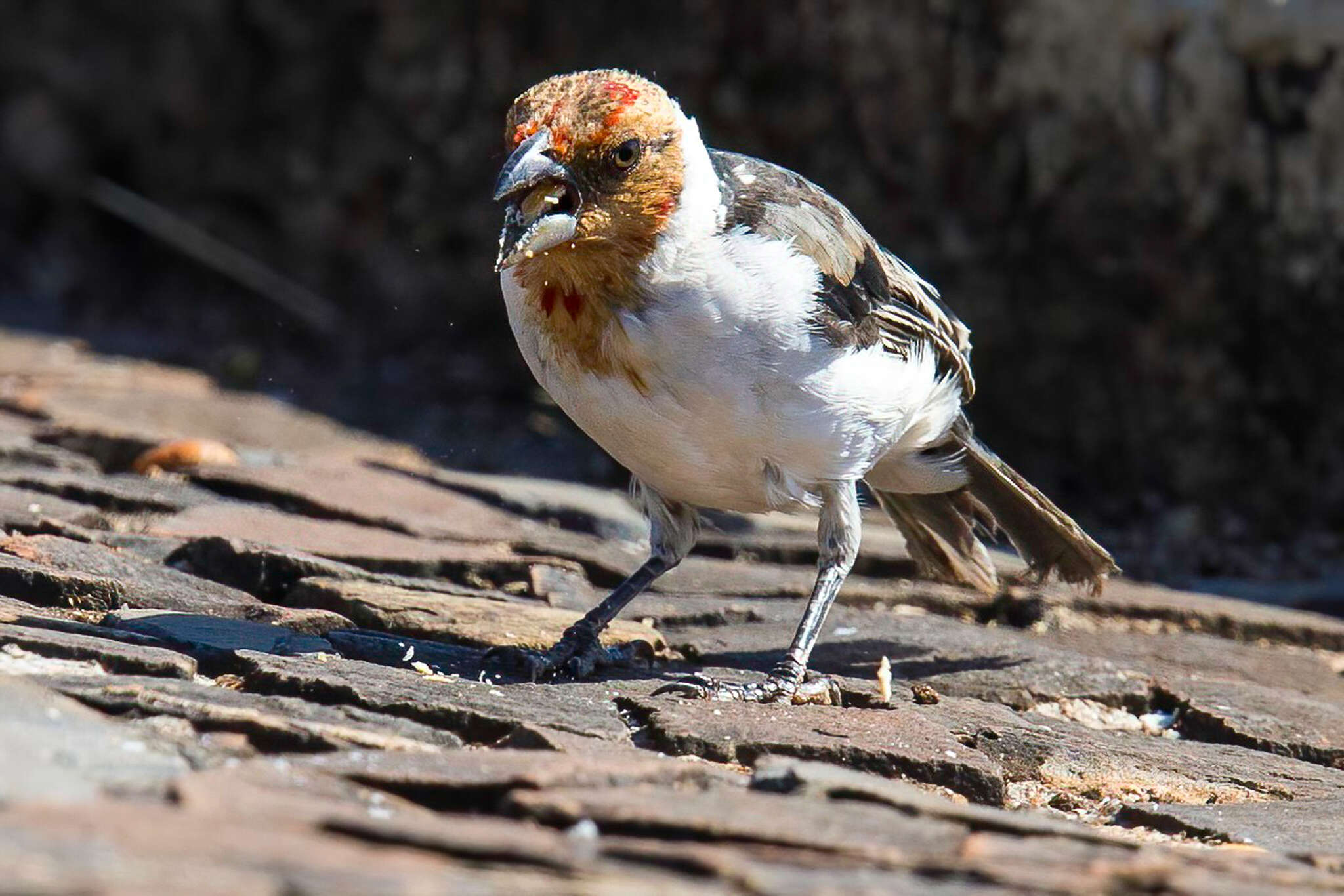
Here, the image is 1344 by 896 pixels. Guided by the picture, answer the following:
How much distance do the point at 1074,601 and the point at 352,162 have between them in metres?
4.72

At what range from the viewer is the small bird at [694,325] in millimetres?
3564

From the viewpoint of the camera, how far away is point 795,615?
4.66 meters

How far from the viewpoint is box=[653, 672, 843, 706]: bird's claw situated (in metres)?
3.58

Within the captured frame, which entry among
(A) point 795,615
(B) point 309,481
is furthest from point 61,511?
(A) point 795,615

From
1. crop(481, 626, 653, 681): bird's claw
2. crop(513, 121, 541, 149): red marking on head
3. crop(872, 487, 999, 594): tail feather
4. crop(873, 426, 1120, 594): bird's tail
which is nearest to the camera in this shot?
crop(513, 121, 541, 149): red marking on head

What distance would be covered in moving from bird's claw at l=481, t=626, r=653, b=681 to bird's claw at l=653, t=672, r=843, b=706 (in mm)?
260

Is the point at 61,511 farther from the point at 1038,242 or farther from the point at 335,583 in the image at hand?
the point at 1038,242

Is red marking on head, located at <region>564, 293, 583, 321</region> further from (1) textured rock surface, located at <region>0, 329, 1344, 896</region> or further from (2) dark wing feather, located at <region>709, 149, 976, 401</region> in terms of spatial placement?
(1) textured rock surface, located at <region>0, 329, 1344, 896</region>

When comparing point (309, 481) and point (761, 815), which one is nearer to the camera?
point (761, 815)

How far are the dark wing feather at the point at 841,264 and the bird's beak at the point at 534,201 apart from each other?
0.38m

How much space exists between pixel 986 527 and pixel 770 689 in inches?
51.5

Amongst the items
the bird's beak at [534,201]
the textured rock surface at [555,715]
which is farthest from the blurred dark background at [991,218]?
the bird's beak at [534,201]

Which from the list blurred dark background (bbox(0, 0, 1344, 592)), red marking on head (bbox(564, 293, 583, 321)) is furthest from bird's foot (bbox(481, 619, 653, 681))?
blurred dark background (bbox(0, 0, 1344, 592))

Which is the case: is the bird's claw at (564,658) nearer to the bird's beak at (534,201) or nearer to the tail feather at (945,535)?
the bird's beak at (534,201)
